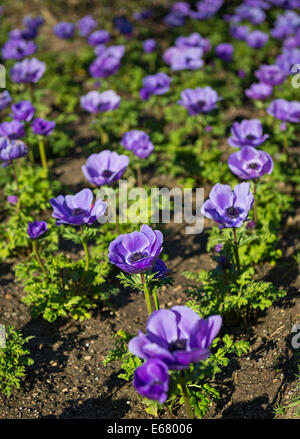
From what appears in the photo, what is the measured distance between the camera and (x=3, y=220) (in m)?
5.16

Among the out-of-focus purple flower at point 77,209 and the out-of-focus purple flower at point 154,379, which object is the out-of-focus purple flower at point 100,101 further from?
the out-of-focus purple flower at point 154,379

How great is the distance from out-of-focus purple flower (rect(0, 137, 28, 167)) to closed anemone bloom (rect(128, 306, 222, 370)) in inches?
94.4

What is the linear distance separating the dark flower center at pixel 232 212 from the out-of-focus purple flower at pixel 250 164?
1.69 ft

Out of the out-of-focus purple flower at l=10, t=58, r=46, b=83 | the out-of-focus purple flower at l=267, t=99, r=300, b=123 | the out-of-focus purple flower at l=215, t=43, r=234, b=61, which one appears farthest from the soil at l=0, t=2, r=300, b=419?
the out-of-focus purple flower at l=215, t=43, r=234, b=61

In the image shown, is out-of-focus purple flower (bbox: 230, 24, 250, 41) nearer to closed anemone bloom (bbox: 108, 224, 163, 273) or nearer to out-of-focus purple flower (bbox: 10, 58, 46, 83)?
out-of-focus purple flower (bbox: 10, 58, 46, 83)

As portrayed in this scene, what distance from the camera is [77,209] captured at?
3.60 m

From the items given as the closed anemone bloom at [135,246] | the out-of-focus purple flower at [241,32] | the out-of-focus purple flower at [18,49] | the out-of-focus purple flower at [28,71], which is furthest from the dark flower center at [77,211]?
the out-of-focus purple flower at [241,32]

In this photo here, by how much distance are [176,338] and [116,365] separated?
120 cm

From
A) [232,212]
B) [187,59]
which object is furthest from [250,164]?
[187,59]

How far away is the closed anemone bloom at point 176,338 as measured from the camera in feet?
7.72

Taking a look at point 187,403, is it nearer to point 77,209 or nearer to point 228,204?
point 228,204

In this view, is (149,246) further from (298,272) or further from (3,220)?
(3,220)

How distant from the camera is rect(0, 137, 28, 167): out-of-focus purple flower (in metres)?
4.39
